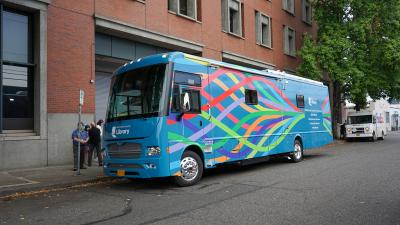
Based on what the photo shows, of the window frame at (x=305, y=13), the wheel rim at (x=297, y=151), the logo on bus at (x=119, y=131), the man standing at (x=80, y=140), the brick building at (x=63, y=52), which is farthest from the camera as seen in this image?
the window frame at (x=305, y=13)

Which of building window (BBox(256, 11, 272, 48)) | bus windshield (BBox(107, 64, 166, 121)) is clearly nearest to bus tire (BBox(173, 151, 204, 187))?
bus windshield (BBox(107, 64, 166, 121))

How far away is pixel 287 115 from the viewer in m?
15.5

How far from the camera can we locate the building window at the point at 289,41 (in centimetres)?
3241

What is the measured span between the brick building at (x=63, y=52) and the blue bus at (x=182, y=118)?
4685mm

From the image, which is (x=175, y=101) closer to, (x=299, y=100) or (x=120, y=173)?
(x=120, y=173)

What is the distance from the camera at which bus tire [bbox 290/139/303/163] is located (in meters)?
15.9

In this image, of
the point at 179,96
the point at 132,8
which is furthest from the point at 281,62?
the point at 179,96

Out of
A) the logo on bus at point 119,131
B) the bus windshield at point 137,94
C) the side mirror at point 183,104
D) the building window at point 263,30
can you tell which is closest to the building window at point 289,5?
the building window at point 263,30

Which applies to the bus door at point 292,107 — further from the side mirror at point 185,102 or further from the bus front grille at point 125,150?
the bus front grille at point 125,150

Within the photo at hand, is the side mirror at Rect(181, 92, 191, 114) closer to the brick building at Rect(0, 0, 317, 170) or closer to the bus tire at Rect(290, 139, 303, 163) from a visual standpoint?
the brick building at Rect(0, 0, 317, 170)

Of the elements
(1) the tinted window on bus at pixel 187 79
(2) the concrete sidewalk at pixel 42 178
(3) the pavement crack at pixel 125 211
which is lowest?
(3) the pavement crack at pixel 125 211

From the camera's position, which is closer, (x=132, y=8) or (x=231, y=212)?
(x=231, y=212)

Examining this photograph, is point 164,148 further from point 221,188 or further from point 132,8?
point 132,8

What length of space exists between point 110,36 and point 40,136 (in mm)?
5866
